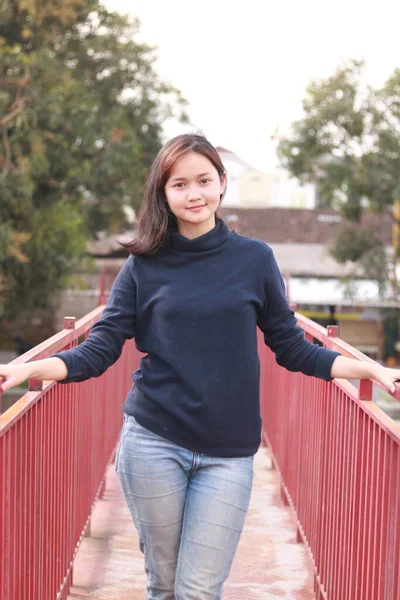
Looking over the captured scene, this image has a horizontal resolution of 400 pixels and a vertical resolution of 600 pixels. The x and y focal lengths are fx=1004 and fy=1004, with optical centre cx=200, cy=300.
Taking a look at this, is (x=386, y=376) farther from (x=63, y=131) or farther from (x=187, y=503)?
(x=63, y=131)

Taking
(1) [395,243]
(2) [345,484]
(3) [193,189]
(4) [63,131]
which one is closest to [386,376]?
(3) [193,189]

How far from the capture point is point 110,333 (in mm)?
2814

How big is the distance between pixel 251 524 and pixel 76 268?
21.2 m

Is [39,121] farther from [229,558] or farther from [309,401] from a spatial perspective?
[229,558]

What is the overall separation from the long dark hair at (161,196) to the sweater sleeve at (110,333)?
0.08m

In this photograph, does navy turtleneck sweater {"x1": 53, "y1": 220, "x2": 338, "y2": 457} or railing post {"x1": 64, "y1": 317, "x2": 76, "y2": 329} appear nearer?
navy turtleneck sweater {"x1": 53, "y1": 220, "x2": 338, "y2": 457}

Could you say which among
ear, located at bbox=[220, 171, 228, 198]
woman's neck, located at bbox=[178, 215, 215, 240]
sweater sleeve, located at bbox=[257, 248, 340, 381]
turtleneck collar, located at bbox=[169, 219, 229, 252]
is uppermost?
ear, located at bbox=[220, 171, 228, 198]

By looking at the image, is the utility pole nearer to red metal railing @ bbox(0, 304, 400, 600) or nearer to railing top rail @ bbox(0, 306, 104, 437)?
red metal railing @ bbox(0, 304, 400, 600)

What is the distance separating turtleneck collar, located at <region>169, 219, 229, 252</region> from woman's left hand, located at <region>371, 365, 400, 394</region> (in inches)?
21.9

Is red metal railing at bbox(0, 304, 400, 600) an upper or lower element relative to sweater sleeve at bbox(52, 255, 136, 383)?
lower

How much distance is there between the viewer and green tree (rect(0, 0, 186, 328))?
19728mm

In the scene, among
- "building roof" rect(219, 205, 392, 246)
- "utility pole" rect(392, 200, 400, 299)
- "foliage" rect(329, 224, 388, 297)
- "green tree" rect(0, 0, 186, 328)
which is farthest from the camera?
"building roof" rect(219, 205, 392, 246)

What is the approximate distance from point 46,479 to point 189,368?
0.84 m

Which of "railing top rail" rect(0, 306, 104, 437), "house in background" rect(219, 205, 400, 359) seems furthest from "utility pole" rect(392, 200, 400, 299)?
"railing top rail" rect(0, 306, 104, 437)
